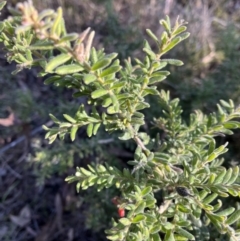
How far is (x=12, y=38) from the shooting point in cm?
109

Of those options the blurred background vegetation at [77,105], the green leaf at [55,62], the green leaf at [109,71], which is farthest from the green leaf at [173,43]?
the blurred background vegetation at [77,105]

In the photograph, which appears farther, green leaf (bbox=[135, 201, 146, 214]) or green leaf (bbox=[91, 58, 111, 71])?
green leaf (bbox=[135, 201, 146, 214])

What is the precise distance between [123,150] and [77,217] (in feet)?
1.62

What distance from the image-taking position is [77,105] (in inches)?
90.0

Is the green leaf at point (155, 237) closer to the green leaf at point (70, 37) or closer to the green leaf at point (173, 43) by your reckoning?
the green leaf at point (173, 43)

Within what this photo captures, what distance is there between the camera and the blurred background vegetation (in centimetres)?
215

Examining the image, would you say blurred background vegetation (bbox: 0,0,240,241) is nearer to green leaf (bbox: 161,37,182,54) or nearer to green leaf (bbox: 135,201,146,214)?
green leaf (bbox: 135,201,146,214)

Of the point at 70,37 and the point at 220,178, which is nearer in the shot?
the point at 70,37

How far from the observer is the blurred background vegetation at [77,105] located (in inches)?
84.5

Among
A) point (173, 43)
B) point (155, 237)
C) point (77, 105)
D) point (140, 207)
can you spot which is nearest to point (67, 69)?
point (173, 43)

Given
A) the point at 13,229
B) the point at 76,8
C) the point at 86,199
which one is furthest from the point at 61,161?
the point at 76,8

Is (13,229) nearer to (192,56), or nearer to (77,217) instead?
(77,217)

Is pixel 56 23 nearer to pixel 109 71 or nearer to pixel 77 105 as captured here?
pixel 109 71

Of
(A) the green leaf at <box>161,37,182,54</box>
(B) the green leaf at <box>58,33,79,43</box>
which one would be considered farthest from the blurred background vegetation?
(B) the green leaf at <box>58,33,79,43</box>
